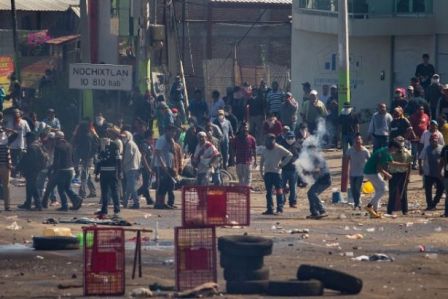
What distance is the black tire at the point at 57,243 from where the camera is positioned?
20125 mm

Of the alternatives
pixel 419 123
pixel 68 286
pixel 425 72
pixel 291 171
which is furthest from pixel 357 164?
pixel 68 286

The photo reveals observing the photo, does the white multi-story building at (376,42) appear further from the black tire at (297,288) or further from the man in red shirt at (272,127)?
the black tire at (297,288)

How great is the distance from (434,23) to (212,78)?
1453 cm

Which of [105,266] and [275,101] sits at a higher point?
[275,101]

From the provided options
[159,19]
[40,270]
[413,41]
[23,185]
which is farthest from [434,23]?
[40,270]

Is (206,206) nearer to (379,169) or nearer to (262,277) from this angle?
(262,277)

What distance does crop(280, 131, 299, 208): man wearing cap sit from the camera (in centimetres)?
2673

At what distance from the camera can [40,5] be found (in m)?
67.2

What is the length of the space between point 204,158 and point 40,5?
41.1m

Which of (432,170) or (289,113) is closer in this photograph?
(432,170)

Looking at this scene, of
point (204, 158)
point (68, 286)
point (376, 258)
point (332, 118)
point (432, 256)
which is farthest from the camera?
point (332, 118)

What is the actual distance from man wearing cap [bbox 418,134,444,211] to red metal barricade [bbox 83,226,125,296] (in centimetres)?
1153

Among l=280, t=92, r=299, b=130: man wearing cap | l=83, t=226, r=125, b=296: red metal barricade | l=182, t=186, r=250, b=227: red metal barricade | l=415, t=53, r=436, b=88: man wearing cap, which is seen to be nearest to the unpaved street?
l=83, t=226, r=125, b=296: red metal barricade

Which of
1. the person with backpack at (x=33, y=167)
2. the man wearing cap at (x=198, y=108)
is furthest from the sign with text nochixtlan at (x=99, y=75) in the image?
the man wearing cap at (x=198, y=108)
